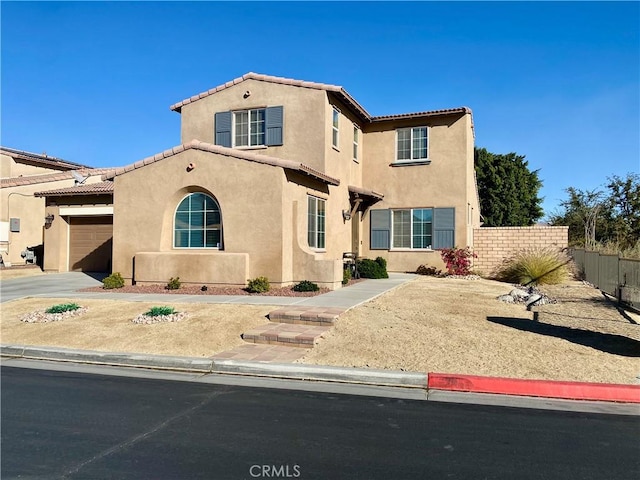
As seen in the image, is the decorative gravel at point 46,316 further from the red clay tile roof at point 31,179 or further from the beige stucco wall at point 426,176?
the red clay tile roof at point 31,179

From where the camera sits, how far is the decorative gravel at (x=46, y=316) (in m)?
10.4

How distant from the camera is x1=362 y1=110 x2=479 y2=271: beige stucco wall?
19.1 metres

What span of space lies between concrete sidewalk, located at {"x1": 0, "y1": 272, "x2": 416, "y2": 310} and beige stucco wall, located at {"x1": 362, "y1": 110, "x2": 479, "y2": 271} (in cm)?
259

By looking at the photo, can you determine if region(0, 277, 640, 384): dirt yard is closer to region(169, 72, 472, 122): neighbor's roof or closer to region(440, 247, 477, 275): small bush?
region(440, 247, 477, 275): small bush

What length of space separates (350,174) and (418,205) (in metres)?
3.09

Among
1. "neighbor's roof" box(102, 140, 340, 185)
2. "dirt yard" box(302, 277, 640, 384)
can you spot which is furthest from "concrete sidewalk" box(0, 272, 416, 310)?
"neighbor's roof" box(102, 140, 340, 185)

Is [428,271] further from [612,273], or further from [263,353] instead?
[263,353]

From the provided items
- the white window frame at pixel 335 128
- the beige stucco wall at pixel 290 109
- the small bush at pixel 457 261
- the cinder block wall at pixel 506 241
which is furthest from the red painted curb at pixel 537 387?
the cinder block wall at pixel 506 241

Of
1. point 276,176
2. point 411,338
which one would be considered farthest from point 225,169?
point 411,338

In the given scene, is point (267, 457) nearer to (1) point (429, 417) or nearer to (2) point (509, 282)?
(1) point (429, 417)

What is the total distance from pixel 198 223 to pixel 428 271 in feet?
30.6

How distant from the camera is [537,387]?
612 cm

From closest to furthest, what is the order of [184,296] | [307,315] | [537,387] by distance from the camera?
[537,387] → [307,315] → [184,296]

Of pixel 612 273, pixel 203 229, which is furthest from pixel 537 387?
pixel 203 229
